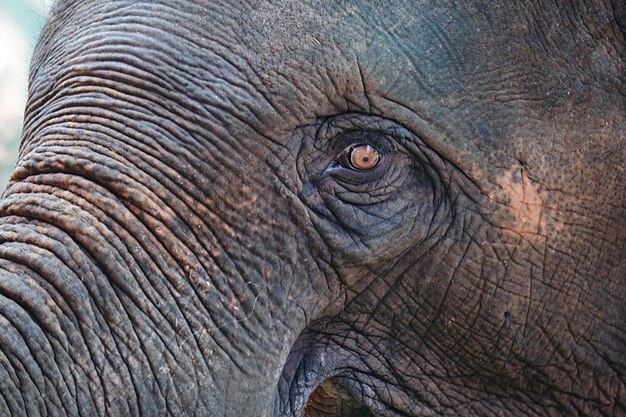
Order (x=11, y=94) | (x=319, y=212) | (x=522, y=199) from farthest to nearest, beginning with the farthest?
(x=11, y=94)
(x=522, y=199)
(x=319, y=212)

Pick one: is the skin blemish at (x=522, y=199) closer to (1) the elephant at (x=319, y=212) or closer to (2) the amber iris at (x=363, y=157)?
(1) the elephant at (x=319, y=212)

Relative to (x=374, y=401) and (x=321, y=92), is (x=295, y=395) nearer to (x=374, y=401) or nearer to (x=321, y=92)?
(x=374, y=401)

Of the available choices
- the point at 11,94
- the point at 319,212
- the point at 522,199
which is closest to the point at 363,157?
the point at 319,212

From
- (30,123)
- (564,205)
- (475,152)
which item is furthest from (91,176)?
(564,205)

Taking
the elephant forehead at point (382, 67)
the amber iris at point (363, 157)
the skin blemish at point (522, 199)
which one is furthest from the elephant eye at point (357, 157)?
the skin blemish at point (522, 199)

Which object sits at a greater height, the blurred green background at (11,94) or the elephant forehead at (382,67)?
the blurred green background at (11,94)

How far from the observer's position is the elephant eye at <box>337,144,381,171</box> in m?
3.52

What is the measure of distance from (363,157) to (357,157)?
20 mm

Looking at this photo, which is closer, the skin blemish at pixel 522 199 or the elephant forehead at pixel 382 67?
the elephant forehead at pixel 382 67

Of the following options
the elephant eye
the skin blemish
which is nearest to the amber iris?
the elephant eye

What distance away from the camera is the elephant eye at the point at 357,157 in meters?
3.52

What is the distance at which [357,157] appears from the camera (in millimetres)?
3525

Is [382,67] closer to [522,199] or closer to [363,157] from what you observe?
[363,157]

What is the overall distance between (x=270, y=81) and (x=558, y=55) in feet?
3.18
